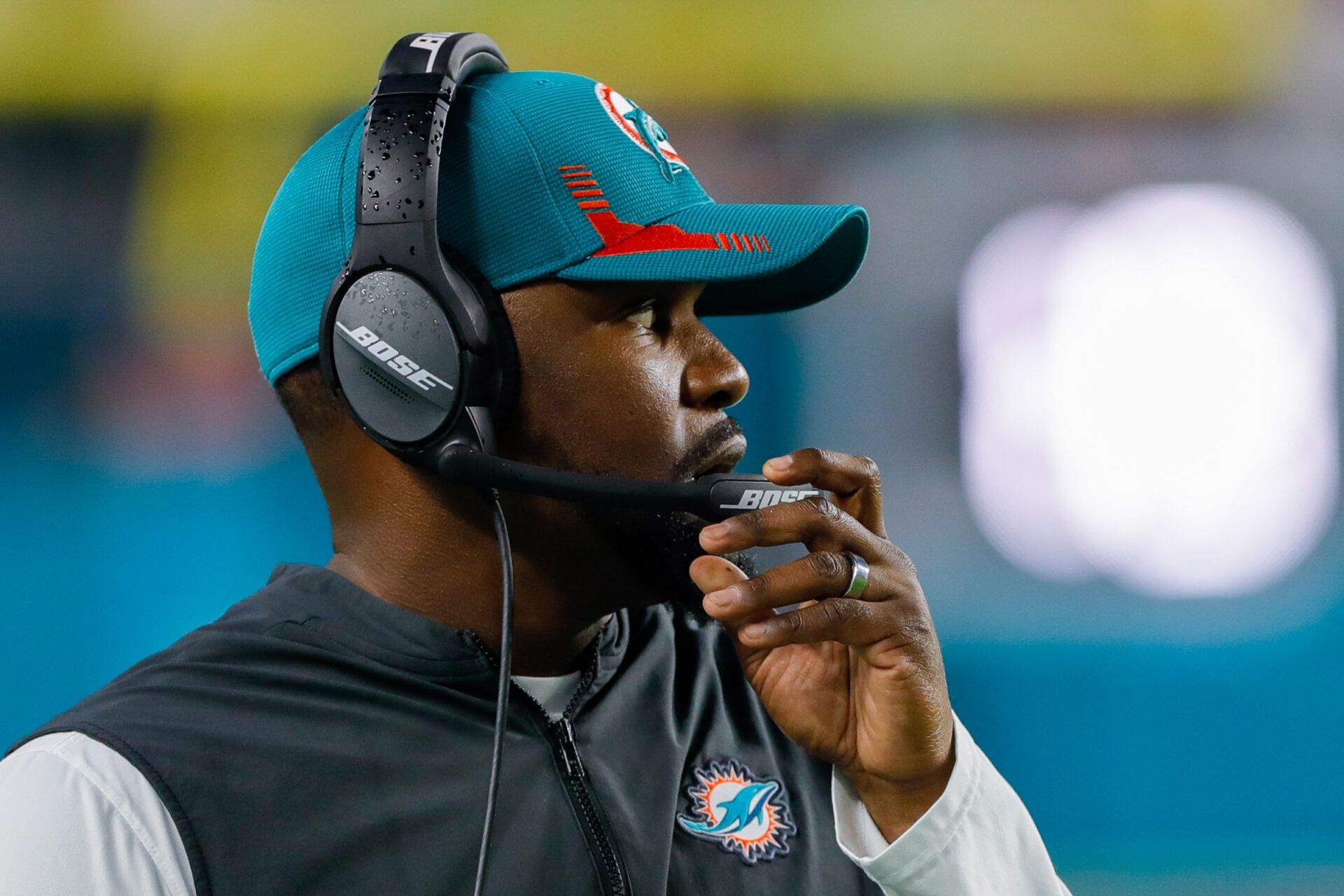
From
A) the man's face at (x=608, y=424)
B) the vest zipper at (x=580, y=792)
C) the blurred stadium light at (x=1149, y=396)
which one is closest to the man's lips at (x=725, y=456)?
the man's face at (x=608, y=424)

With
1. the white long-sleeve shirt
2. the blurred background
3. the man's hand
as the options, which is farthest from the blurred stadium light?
the white long-sleeve shirt

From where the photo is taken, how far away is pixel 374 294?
0.82m

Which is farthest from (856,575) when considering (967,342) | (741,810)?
(967,342)

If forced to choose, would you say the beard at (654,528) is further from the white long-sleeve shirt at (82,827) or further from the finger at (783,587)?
the white long-sleeve shirt at (82,827)

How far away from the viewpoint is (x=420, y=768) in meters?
0.84

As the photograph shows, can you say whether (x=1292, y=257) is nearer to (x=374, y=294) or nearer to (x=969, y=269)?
(x=969, y=269)

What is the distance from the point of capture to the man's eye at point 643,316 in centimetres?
92

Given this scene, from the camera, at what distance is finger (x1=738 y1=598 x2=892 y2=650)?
80cm

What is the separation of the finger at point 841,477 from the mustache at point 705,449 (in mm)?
46

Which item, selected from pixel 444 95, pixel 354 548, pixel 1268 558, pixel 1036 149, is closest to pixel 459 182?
pixel 444 95

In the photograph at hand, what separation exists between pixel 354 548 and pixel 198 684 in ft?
0.54

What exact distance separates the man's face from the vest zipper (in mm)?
100

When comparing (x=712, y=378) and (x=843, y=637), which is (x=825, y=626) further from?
(x=712, y=378)

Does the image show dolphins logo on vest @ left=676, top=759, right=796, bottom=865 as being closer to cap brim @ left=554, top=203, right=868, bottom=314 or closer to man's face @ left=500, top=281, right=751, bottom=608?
man's face @ left=500, top=281, right=751, bottom=608
